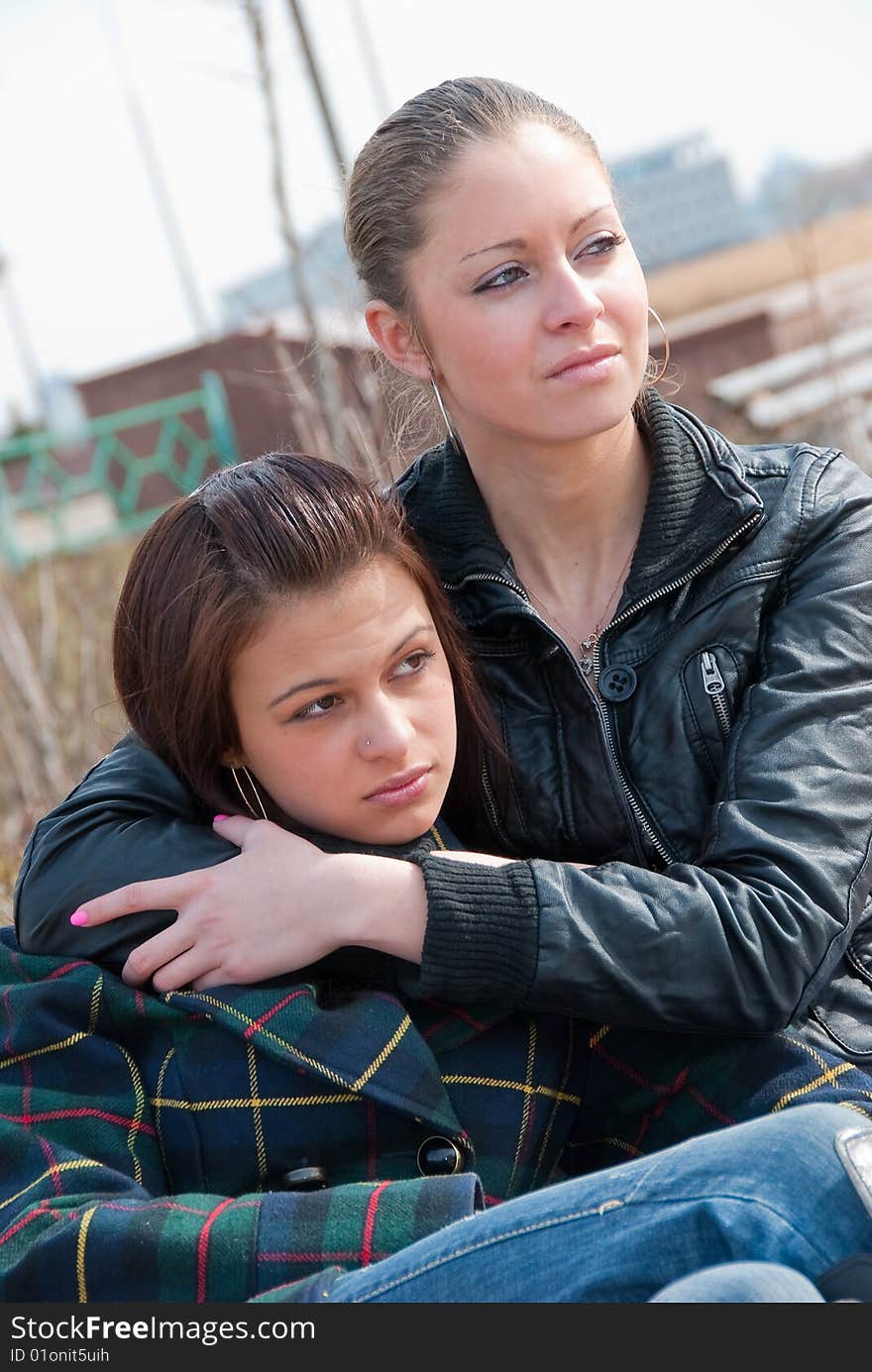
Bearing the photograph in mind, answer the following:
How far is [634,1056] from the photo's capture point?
2160 mm

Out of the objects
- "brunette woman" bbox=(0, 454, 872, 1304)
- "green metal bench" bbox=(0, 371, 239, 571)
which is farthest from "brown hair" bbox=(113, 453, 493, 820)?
"green metal bench" bbox=(0, 371, 239, 571)

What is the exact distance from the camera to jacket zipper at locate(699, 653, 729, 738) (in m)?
2.20

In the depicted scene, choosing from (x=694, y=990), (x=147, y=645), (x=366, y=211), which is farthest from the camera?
(x=366, y=211)

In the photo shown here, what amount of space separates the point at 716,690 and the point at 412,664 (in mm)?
453

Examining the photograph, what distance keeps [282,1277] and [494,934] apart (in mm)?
496

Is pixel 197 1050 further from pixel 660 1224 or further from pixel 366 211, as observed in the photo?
pixel 366 211

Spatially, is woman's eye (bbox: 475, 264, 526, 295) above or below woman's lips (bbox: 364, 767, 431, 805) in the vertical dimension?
above

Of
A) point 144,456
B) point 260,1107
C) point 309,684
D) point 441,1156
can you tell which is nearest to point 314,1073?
point 260,1107

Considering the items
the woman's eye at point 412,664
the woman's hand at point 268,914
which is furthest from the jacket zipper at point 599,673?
the woman's hand at point 268,914

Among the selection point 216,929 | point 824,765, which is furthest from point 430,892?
point 824,765

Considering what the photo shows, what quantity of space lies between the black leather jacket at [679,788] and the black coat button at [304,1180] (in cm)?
27

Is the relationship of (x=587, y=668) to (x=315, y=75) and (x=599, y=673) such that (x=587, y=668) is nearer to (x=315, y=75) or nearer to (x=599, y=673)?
(x=599, y=673)

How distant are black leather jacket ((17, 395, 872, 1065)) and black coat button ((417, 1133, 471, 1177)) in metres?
0.20

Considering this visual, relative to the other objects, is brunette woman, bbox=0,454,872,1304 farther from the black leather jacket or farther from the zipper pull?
the zipper pull
